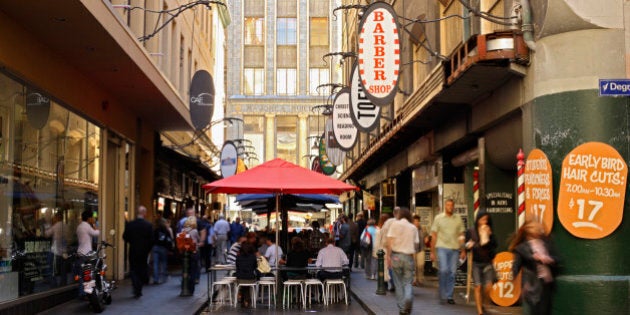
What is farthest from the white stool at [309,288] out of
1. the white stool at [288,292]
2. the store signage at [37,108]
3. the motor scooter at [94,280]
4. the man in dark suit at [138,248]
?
the store signage at [37,108]

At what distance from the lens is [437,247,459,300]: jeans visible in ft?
48.8

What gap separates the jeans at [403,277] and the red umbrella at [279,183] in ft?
9.32

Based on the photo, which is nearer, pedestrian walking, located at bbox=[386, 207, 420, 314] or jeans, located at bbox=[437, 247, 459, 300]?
pedestrian walking, located at bbox=[386, 207, 420, 314]

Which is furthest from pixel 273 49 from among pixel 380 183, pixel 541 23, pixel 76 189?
pixel 541 23

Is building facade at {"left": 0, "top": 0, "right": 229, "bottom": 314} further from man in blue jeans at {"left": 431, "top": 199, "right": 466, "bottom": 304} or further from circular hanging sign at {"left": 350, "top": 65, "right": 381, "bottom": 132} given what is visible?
man in blue jeans at {"left": 431, "top": 199, "right": 466, "bottom": 304}

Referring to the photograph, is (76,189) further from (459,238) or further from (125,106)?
(459,238)

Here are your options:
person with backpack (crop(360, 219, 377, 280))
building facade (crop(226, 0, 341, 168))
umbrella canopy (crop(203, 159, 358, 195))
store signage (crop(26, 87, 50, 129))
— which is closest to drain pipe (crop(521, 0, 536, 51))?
umbrella canopy (crop(203, 159, 358, 195))

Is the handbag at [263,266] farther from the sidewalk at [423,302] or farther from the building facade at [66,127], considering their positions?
the building facade at [66,127]

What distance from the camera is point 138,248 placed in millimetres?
16219

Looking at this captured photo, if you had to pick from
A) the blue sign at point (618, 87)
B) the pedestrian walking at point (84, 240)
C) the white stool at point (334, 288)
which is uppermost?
the blue sign at point (618, 87)

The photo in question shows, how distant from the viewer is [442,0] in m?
19.9

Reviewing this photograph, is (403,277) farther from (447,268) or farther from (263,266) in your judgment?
(263,266)

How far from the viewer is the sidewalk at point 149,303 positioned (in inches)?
555

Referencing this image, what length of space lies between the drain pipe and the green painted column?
1.09 meters
